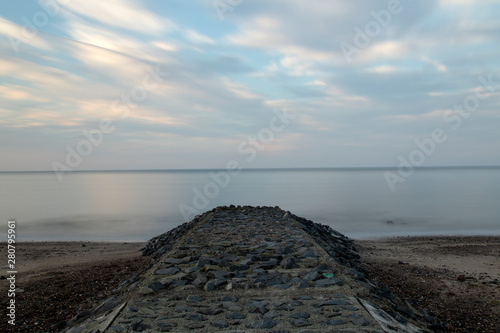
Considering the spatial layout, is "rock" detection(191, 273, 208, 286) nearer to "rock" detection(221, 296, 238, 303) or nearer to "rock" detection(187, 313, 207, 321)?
"rock" detection(221, 296, 238, 303)

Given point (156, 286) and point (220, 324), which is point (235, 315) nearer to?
point (220, 324)

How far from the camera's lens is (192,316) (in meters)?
4.84

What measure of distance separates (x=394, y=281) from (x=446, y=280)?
1.69 m

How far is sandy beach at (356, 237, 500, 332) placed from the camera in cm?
691

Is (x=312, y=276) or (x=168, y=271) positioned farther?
(x=168, y=271)

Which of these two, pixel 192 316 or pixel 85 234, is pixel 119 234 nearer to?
pixel 85 234

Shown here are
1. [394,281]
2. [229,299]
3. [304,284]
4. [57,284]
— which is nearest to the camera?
[229,299]

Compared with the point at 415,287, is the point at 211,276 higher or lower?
higher

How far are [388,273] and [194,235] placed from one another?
18.5 ft

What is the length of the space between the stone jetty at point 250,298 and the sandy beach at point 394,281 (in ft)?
3.75

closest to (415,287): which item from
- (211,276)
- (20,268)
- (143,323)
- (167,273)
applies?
(211,276)

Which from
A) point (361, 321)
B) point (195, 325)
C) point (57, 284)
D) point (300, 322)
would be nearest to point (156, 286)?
point (195, 325)

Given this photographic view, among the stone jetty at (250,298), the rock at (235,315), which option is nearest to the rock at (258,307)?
the stone jetty at (250,298)

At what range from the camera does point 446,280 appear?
9703 mm
